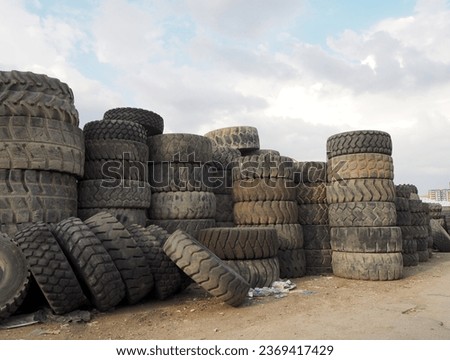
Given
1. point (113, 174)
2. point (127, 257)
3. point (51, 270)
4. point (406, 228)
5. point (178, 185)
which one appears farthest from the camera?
point (406, 228)

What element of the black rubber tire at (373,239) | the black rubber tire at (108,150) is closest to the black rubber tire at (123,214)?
the black rubber tire at (108,150)

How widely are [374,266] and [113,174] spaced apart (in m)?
4.69

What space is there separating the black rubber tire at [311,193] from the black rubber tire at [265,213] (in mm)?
524

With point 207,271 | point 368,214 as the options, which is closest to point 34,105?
point 207,271

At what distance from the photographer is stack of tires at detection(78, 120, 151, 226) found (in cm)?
600

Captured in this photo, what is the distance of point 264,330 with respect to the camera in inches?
136

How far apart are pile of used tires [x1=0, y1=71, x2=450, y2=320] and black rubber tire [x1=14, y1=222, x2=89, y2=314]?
0.01 m

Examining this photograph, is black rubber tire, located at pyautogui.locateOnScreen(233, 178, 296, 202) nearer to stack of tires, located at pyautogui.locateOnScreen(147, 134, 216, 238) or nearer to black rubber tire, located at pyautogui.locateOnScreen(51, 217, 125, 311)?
stack of tires, located at pyautogui.locateOnScreen(147, 134, 216, 238)

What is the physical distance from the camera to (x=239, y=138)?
424 inches

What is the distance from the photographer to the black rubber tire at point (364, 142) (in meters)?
6.49

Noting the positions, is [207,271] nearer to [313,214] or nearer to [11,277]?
[11,277]

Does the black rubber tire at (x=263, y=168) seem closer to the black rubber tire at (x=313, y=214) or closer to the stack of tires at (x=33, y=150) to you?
the black rubber tire at (x=313, y=214)

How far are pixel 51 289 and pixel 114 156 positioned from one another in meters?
2.86

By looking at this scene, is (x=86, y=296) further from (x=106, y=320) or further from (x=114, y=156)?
(x=114, y=156)
